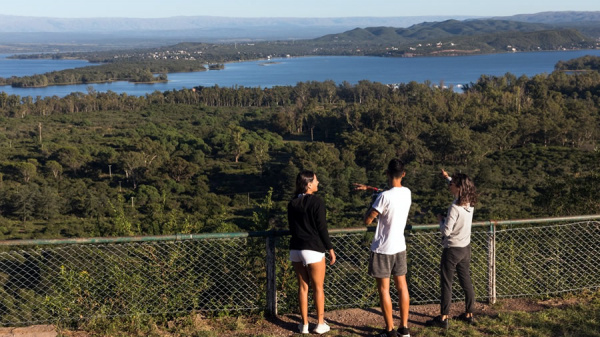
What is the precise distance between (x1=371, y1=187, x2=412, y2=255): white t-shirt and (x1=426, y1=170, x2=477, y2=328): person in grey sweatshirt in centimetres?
37

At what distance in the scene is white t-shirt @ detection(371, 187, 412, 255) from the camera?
13.3 ft

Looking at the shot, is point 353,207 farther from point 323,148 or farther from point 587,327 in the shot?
point 587,327

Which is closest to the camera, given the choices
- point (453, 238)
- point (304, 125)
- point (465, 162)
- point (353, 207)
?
point (453, 238)

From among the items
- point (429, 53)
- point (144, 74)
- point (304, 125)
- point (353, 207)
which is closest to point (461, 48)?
point (429, 53)

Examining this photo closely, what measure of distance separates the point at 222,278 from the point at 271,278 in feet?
1.60

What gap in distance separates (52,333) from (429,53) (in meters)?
184

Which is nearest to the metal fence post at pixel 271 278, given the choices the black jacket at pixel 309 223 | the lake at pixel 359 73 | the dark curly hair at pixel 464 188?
the black jacket at pixel 309 223

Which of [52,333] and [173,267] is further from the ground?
[173,267]

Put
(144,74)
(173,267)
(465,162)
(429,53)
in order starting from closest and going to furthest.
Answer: (173,267)
(465,162)
(144,74)
(429,53)

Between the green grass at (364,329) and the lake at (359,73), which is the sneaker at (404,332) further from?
the lake at (359,73)

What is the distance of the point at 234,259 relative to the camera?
201 inches

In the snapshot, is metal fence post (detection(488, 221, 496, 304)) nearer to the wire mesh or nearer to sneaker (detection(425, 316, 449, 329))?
sneaker (detection(425, 316, 449, 329))

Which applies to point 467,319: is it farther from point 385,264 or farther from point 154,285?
point 154,285

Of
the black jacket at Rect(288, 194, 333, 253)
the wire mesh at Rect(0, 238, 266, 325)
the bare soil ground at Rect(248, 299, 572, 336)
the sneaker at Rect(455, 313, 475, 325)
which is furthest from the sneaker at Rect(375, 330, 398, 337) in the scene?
the wire mesh at Rect(0, 238, 266, 325)
